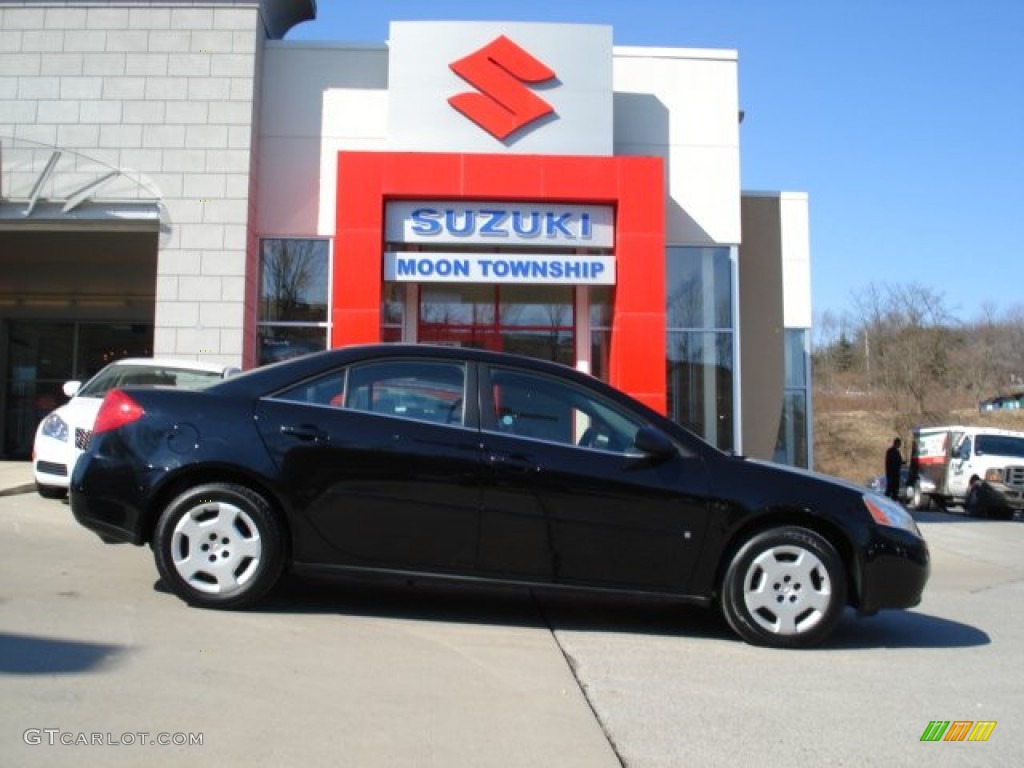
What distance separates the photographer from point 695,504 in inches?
205

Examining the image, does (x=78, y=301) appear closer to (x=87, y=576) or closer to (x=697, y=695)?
(x=87, y=576)

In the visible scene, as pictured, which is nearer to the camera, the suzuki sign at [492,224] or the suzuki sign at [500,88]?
the suzuki sign at [492,224]

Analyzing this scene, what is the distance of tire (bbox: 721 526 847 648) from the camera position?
522 centimetres

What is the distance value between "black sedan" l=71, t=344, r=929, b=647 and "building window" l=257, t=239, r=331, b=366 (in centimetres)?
912

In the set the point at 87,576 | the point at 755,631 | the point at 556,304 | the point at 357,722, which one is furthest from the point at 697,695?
the point at 556,304

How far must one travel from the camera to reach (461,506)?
515 centimetres

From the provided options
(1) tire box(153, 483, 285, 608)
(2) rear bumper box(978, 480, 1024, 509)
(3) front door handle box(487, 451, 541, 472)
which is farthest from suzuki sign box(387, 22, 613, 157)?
(2) rear bumper box(978, 480, 1024, 509)

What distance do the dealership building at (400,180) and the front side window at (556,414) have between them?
8.00 metres

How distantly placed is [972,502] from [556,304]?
11.1 m

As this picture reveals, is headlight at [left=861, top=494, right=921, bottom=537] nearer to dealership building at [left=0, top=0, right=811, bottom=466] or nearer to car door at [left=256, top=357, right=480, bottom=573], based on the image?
car door at [left=256, top=357, right=480, bottom=573]

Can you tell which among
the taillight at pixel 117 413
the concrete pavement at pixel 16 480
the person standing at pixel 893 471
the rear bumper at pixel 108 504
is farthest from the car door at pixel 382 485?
the person standing at pixel 893 471

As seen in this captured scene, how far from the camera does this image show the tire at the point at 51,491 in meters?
9.77

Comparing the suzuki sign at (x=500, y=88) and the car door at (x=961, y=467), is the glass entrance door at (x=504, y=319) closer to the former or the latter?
the suzuki sign at (x=500, y=88)

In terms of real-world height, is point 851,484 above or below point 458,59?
below
